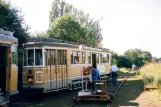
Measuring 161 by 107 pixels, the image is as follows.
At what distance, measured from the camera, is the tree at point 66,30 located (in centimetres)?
3319

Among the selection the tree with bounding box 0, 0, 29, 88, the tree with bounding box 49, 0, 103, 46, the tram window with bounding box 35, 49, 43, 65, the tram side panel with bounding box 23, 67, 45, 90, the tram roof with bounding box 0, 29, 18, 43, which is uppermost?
the tree with bounding box 49, 0, 103, 46

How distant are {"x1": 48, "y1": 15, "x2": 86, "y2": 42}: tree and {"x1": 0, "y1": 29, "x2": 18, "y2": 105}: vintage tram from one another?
828 inches

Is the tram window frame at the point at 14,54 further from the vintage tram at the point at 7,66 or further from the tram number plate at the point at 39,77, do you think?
the tram number plate at the point at 39,77

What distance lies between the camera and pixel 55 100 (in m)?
14.2

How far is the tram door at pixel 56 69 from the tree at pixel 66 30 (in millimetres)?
17157

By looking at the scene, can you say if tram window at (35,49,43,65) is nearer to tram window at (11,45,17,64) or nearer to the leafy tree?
tram window at (11,45,17,64)

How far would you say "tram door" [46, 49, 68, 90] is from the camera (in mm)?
14562

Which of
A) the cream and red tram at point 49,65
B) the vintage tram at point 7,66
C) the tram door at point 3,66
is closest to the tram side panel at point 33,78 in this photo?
the cream and red tram at point 49,65

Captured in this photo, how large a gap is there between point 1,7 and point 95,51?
7.87 m

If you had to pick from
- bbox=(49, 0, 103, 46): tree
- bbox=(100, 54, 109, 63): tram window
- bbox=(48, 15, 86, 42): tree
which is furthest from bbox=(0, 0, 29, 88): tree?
bbox=(49, 0, 103, 46): tree

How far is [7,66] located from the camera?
11602mm

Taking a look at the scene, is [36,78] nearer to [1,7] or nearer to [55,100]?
[55,100]

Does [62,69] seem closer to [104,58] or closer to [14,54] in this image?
[14,54]

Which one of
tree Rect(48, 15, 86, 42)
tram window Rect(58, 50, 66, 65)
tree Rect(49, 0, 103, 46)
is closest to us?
tram window Rect(58, 50, 66, 65)
